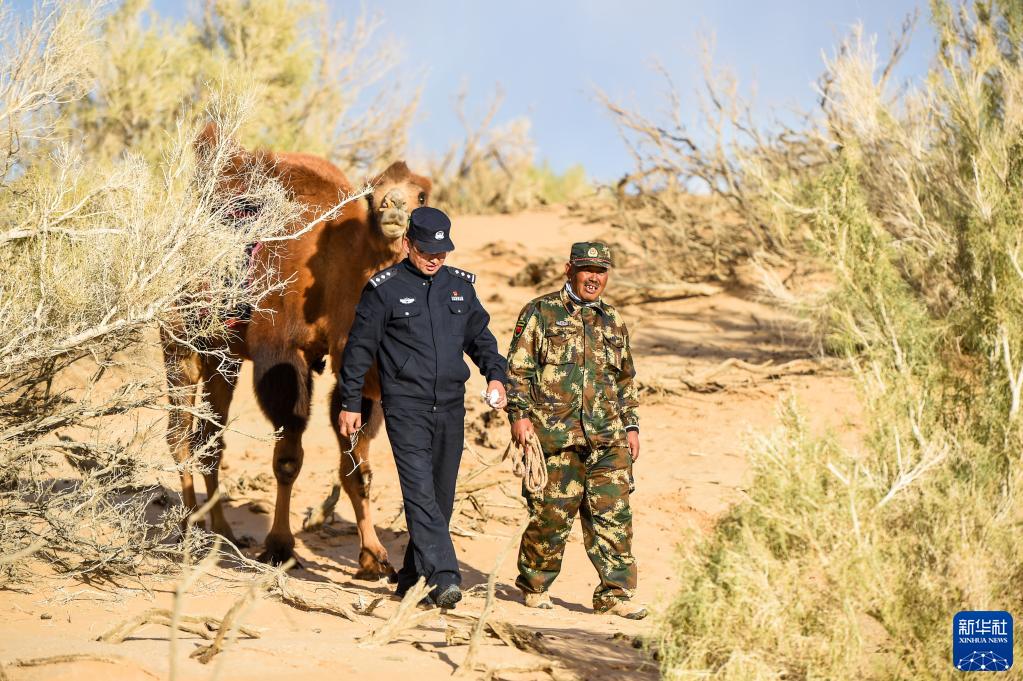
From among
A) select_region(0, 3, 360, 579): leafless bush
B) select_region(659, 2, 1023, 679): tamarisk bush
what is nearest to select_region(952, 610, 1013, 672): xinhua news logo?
select_region(659, 2, 1023, 679): tamarisk bush

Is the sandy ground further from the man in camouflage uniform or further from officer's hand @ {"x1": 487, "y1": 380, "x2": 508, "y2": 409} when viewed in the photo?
officer's hand @ {"x1": 487, "y1": 380, "x2": 508, "y2": 409}

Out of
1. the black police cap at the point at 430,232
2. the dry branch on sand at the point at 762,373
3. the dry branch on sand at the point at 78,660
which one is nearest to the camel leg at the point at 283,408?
the black police cap at the point at 430,232

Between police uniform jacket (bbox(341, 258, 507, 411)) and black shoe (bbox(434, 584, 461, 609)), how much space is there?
0.89 metres

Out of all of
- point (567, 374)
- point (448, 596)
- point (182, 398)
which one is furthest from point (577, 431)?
point (182, 398)

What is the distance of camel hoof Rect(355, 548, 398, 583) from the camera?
6.63 metres

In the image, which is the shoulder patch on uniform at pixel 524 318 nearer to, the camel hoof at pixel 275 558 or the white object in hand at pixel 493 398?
the white object in hand at pixel 493 398

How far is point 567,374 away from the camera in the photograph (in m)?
6.00

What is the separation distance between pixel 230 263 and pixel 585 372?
2.09 metres

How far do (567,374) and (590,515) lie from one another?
0.77 m

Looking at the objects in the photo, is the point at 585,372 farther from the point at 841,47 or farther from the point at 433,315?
the point at 841,47

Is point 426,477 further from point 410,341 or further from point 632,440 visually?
point 632,440

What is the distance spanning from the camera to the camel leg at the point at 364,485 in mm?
6641

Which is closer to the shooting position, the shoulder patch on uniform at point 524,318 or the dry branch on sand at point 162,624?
the dry branch on sand at point 162,624

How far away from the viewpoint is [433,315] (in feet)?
18.6
